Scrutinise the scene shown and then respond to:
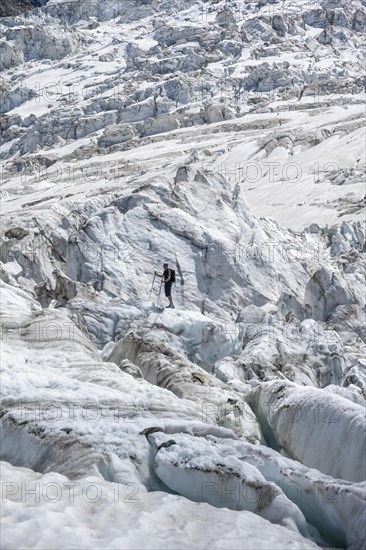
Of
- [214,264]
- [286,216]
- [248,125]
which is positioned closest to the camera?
[214,264]

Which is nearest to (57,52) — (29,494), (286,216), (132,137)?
(132,137)

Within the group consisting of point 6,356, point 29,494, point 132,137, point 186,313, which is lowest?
point 132,137

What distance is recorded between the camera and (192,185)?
91.0 ft

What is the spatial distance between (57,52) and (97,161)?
71.3 m

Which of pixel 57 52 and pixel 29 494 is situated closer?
pixel 29 494

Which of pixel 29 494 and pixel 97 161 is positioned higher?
pixel 29 494

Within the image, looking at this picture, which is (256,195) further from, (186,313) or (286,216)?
(186,313)

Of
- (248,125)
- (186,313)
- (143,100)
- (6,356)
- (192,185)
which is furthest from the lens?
(143,100)

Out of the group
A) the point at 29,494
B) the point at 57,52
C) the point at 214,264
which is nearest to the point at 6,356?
the point at 29,494

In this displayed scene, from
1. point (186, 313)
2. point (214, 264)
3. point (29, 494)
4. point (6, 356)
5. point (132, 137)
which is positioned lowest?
point (132, 137)

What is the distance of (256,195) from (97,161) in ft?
103

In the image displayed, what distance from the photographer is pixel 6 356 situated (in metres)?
9.69

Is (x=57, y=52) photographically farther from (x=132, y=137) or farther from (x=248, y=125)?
(x=248, y=125)

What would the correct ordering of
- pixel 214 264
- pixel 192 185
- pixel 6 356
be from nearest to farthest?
pixel 6 356 → pixel 214 264 → pixel 192 185
